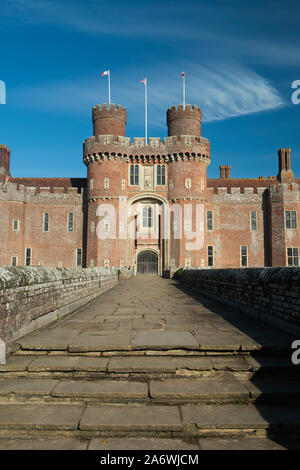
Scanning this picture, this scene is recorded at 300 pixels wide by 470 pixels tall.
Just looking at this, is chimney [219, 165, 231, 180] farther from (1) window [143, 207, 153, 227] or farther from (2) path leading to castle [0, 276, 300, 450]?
(2) path leading to castle [0, 276, 300, 450]

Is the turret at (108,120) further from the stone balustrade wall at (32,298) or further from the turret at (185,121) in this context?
the stone balustrade wall at (32,298)

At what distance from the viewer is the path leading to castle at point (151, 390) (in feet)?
10.8

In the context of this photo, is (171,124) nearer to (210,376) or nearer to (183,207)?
(183,207)

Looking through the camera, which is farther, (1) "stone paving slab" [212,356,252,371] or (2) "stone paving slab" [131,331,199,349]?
(2) "stone paving slab" [131,331,199,349]

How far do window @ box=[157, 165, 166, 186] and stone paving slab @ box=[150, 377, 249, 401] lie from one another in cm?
3092

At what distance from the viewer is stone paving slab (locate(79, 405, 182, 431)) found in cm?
334

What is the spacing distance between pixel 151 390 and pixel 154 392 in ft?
0.25

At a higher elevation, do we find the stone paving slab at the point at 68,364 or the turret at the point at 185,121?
the turret at the point at 185,121

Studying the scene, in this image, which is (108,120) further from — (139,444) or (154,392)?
(139,444)

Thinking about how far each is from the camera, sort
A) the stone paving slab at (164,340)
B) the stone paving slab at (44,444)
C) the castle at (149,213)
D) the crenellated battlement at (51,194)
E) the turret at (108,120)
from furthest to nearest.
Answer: the crenellated battlement at (51,194), the turret at (108,120), the castle at (149,213), the stone paving slab at (164,340), the stone paving slab at (44,444)

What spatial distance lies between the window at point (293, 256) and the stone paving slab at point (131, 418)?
32.0 metres

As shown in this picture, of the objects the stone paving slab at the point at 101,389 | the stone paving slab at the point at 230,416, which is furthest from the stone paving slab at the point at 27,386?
the stone paving slab at the point at 230,416

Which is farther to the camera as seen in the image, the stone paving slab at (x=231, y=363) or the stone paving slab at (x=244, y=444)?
the stone paving slab at (x=231, y=363)

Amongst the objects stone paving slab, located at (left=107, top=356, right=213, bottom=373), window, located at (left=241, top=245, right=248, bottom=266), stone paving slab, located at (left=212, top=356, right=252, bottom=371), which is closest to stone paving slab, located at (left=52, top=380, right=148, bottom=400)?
stone paving slab, located at (left=107, top=356, right=213, bottom=373)
